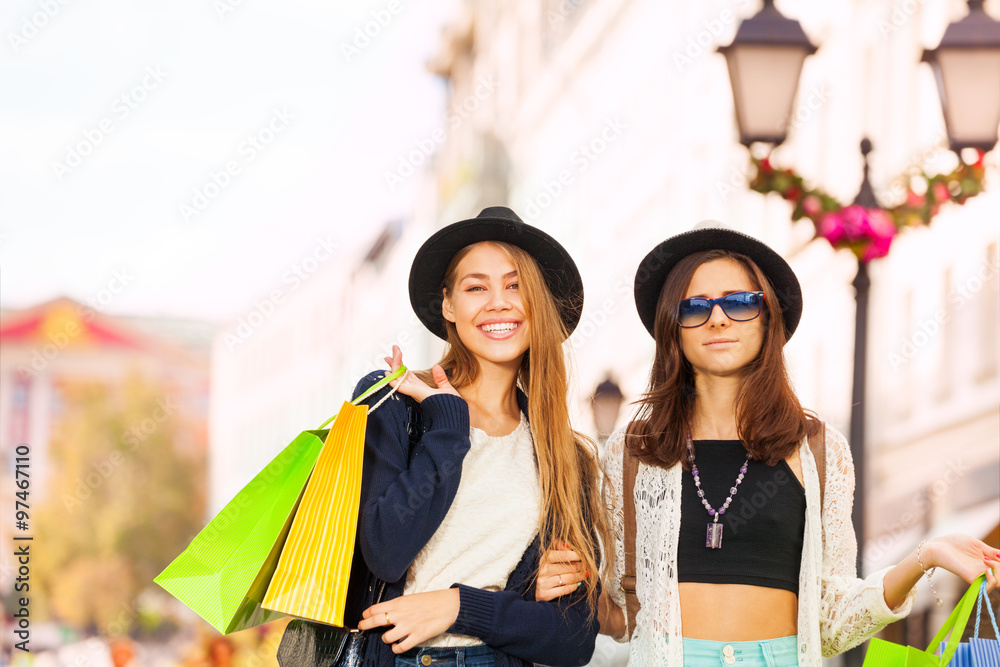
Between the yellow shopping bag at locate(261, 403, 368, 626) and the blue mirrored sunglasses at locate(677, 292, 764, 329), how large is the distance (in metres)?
1.11

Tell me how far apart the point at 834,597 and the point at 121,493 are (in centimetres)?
4107

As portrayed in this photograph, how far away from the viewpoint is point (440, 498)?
8.78ft

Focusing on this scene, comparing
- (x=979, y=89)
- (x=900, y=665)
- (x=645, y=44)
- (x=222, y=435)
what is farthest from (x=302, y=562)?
(x=222, y=435)

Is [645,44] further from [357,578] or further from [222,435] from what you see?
[222,435]

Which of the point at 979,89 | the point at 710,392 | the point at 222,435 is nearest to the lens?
the point at 710,392

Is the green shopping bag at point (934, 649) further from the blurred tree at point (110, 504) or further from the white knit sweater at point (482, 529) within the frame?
the blurred tree at point (110, 504)

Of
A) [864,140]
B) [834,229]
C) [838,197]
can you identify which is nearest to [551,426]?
[834,229]

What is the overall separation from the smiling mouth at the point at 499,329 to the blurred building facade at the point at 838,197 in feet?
1.23

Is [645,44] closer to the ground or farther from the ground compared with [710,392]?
farther from the ground

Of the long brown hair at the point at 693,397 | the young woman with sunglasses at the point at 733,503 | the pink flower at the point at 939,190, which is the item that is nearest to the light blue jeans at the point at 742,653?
the young woman with sunglasses at the point at 733,503

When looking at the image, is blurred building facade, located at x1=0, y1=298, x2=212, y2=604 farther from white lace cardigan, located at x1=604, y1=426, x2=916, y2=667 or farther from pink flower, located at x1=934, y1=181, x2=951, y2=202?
white lace cardigan, located at x1=604, y1=426, x2=916, y2=667

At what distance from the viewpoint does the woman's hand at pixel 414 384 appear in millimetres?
2877

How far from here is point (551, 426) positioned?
3117 millimetres

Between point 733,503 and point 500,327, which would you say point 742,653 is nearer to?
point 733,503
